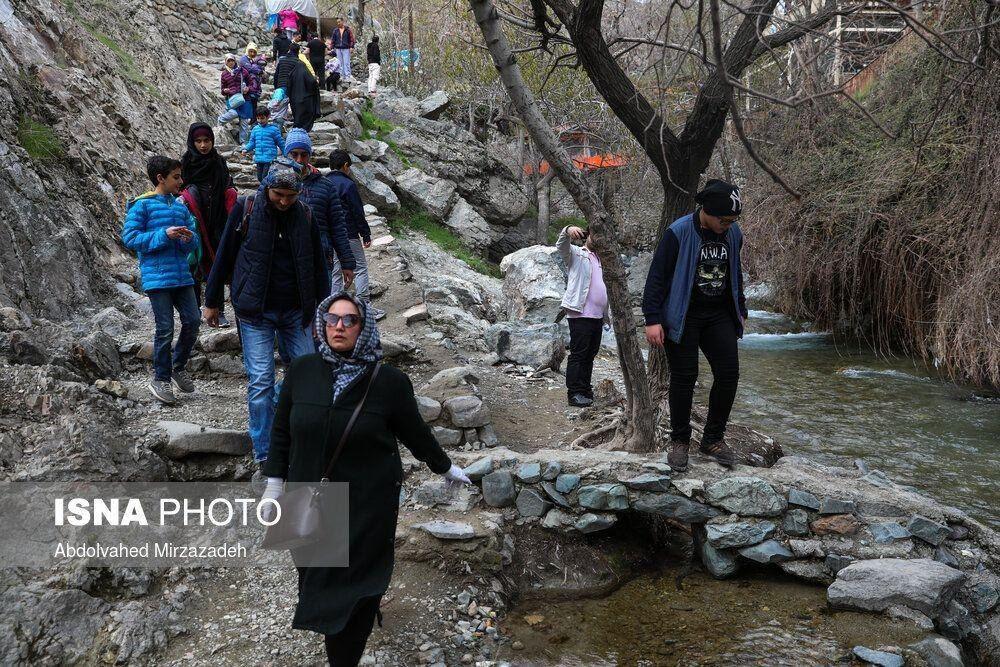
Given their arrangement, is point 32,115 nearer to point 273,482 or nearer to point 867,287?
point 273,482

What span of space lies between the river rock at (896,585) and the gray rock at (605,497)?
4.08ft

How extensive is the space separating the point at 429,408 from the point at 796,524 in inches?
103

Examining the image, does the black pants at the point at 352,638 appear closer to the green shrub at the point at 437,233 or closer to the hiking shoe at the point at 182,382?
the hiking shoe at the point at 182,382

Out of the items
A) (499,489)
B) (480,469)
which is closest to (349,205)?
(480,469)

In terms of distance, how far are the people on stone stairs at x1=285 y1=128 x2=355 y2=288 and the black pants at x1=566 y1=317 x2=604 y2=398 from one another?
2.16 metres

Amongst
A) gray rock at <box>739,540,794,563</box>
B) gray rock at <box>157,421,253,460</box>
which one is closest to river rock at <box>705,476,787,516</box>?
gray rock at <box>739,540,794,563</box>

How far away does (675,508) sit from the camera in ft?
14.5

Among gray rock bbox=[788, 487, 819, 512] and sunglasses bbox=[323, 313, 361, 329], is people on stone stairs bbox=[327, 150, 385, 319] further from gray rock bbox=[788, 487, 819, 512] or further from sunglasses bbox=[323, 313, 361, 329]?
gray rock bbox=[788, 487, 819, 512]

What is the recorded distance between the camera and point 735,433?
5.65 m

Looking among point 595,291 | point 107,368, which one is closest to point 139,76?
point 107,368

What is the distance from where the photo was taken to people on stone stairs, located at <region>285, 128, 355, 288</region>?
534 centimetres

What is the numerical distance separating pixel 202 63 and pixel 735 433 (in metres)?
19.7

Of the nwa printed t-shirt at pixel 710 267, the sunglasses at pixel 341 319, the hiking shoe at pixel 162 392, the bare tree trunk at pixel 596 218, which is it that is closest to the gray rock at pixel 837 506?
the bare tree trunk at pixel 596 218

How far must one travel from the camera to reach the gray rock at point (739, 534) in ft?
14.1
